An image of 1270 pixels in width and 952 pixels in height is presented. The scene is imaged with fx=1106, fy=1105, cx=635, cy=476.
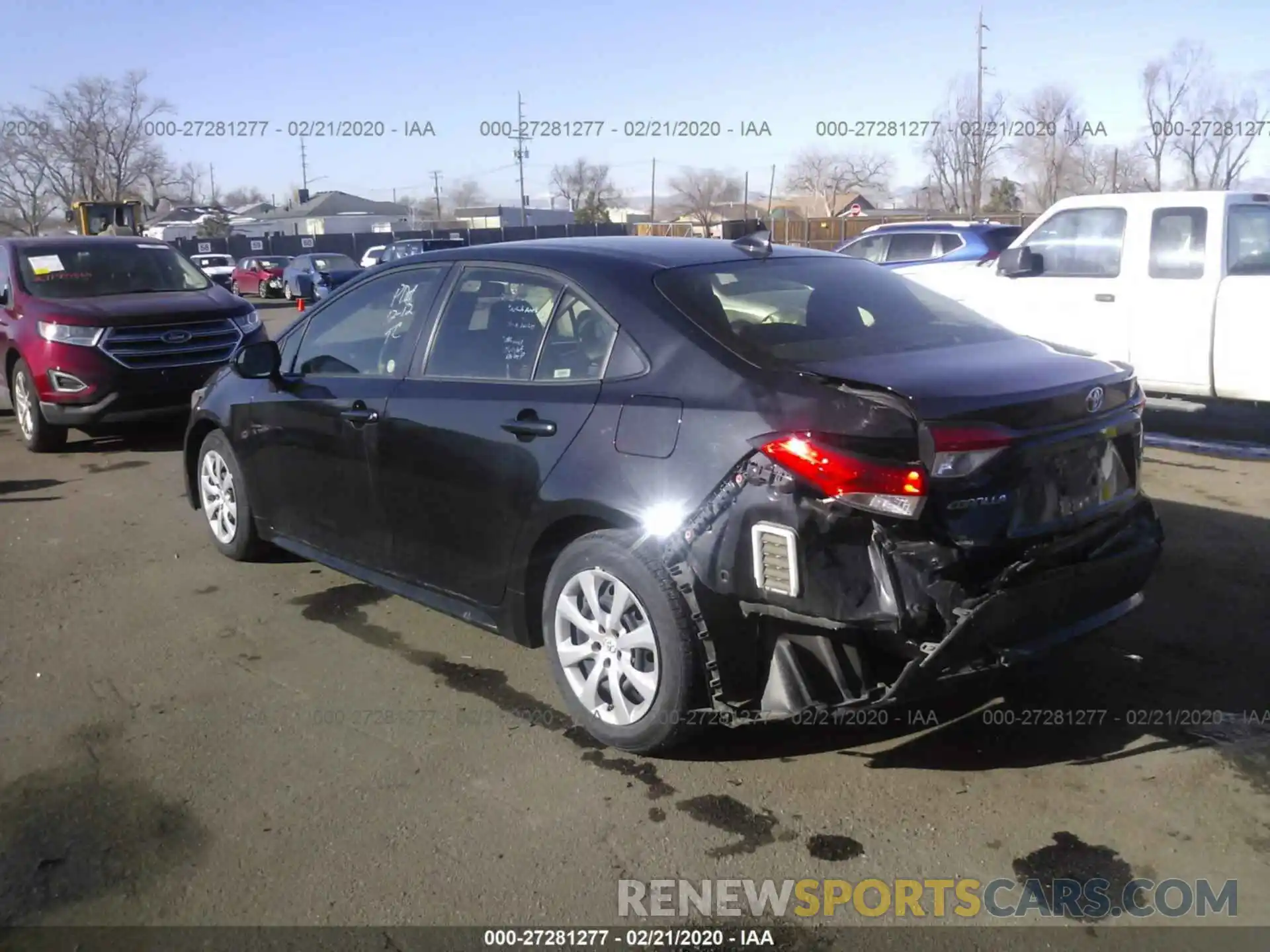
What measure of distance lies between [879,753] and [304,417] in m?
2.94

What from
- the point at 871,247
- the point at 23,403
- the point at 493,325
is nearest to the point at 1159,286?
the point at 871,247

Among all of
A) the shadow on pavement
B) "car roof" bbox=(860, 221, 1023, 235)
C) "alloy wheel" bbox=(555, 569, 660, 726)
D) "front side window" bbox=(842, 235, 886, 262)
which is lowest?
the shadow on pavement

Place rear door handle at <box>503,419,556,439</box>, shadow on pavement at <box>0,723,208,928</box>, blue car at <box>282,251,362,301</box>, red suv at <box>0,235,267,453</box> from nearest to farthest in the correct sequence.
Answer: shadow on pavement at <box>0,723,208,928</box> < rear door handle at <box>503,419,556,439</box> < red suv at <box>0,235,267,453</box> < blue car at <box>282,251,362,301</box>

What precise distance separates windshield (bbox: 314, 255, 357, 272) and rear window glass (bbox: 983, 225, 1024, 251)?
21269mm

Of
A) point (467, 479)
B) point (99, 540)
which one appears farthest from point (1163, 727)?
point (99, 540)

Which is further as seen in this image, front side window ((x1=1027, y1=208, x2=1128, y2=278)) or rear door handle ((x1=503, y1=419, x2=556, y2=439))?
front side window ((x1=1027, y1=208, x2=1128, y2=278))

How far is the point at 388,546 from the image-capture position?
4652 millimetres

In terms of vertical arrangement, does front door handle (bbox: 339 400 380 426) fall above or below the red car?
below

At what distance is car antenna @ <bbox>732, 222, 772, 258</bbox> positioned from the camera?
4387 millimetres

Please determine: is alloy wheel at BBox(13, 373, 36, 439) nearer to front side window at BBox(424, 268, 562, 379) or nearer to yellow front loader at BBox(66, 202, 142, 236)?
front side window at BBox(424, 268, 562, 379)

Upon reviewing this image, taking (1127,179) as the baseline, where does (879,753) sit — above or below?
below

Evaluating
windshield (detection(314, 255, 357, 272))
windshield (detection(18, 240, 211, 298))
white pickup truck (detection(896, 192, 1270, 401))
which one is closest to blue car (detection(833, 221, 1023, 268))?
white pickup truck (detection(896, 192, 1270, 401))

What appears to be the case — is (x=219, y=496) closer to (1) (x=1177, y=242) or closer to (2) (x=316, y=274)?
(1) (x=1177, y=242)

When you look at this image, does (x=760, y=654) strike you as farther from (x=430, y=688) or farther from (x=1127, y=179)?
(x=1127, y=179)
